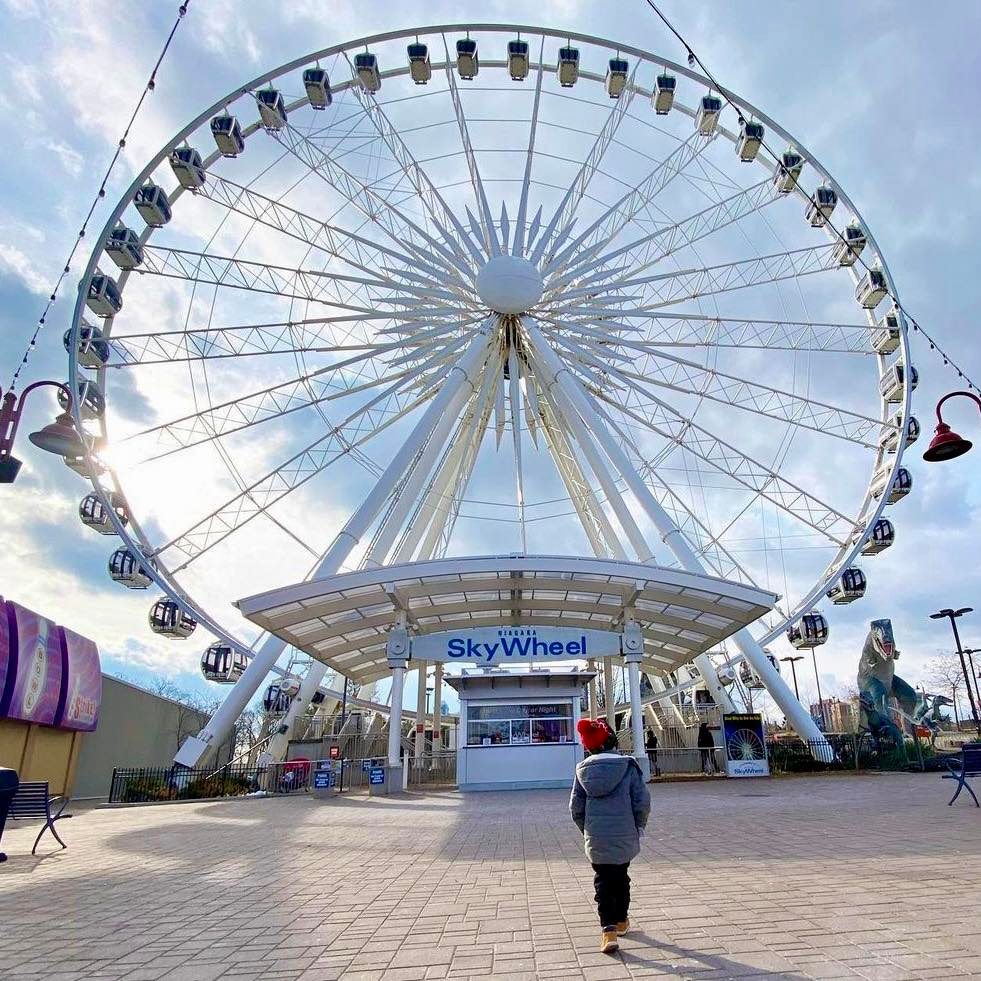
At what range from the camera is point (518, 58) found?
24.7 meters

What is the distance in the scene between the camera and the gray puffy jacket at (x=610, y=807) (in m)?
4.49

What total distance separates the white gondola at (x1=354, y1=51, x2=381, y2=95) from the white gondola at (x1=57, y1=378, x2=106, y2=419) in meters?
13.4

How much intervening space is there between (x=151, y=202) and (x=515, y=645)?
58.9 ft

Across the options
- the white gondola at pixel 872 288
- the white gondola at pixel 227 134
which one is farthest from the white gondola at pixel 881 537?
the white gondola at pixel 227 134

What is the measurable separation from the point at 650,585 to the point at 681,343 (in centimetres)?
1004

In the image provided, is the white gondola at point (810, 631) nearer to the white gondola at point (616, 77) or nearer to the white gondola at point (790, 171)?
the white gondola at point (790, 171)

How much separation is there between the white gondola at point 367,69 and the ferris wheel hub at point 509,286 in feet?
24.1

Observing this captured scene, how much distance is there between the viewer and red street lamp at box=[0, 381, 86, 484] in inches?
333

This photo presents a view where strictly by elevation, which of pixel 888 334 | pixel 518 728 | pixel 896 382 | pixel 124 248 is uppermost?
pixel 124 248

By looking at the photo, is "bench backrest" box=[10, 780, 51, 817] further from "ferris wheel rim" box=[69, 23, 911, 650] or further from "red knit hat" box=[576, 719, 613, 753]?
"ferris wheel rim" box=[69, 23, 911, 650]

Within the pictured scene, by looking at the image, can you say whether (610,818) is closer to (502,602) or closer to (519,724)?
(519,724)

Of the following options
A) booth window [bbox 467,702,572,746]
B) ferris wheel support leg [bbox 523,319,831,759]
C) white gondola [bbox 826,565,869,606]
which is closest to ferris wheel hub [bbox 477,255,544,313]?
ferris wheel support leg [bbox 523,319,831,759]

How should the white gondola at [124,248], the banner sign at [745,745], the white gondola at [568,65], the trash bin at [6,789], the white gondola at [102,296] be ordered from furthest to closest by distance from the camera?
the white gondola at [568,65], the white gondola at [102,296], the white gondola at [124,248], the banner sign at [745,745], the trash bin at [6,789]

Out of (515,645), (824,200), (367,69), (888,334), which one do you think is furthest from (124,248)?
(888,334)
